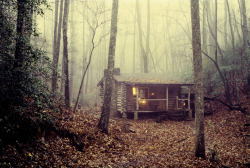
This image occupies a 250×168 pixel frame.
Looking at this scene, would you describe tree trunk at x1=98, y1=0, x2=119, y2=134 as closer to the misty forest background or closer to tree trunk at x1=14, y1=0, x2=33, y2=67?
the misty forest background

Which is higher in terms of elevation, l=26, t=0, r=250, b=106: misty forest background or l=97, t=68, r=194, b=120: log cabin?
l=26, t=0, r=250, b=106: misty forest background

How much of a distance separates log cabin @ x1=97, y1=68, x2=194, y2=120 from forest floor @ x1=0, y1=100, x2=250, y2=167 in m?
6.07

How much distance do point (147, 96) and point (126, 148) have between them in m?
12.7

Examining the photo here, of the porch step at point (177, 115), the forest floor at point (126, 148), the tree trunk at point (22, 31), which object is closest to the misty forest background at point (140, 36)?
the porch step at point (177, 115)

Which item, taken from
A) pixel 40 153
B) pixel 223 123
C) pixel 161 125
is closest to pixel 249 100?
pixel 223 123

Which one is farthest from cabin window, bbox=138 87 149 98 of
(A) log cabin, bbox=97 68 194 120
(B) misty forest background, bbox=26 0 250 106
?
(B) misty forest background, bbox=26 0 250 106

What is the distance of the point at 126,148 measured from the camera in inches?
418

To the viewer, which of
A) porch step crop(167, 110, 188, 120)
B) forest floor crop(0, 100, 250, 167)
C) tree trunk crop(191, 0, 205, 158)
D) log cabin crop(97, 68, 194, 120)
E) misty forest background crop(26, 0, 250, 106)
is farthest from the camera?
misty forest background crop(26, 0, 250, 106)

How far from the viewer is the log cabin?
20.6 metres

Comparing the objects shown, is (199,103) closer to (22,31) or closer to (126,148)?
(126,148)

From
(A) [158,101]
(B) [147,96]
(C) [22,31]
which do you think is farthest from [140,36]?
(C) [22,31]

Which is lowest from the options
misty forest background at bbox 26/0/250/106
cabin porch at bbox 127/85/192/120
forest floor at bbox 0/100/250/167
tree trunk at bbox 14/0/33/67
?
forest floor at bbox 0/100/250/167

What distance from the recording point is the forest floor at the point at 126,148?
687cm

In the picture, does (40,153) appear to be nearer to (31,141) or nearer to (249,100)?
(31,141)
